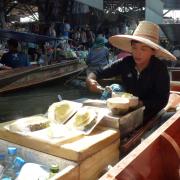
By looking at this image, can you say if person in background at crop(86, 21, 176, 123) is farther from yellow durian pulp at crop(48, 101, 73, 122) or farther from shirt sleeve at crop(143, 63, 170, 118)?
yellow durian pulp at crop(48, 101, 73, 122)

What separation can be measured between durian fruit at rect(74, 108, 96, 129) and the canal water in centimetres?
477

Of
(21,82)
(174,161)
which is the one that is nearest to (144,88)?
(174,161)

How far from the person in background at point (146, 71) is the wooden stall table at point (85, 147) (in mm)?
627

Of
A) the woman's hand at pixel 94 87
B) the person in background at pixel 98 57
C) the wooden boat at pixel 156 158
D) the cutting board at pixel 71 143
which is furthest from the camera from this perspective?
the person in background at pixel 98 57

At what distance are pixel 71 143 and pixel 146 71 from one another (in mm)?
1271

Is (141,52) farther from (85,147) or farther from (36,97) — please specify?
(36,97)

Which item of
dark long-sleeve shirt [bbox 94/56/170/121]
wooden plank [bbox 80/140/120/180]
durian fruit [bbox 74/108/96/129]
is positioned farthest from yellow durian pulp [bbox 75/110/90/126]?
dark long-sleeve shirt [bbox 94/56/170/121]

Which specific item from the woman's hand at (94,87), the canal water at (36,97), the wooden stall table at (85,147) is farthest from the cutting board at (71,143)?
the canal water at (36,97)

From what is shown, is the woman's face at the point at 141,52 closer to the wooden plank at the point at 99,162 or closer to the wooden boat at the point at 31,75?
the wooden plank at the point at 99,162

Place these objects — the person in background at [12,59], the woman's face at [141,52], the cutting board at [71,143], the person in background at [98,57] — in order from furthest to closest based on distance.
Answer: the person in background at [98,57] < the person in background at [12,59] < the woman's face at [141,52] < the cutting board at [71,143]

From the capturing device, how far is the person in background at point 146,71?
2.67 metres

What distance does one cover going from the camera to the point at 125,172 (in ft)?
4.75

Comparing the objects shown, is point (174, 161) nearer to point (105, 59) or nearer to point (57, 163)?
point (57, 163)

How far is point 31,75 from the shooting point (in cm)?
752
